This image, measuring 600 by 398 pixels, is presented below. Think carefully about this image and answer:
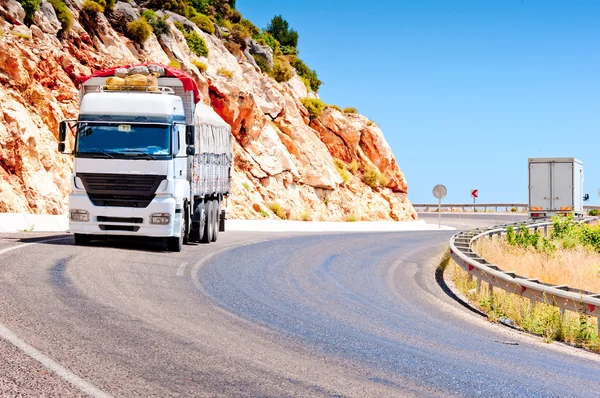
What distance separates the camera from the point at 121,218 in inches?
675

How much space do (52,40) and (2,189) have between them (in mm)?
10204

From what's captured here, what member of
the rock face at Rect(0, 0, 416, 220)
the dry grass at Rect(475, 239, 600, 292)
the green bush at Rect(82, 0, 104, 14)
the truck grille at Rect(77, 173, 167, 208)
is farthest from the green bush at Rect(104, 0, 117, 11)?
the dry grass at Rect(475, 239, 600, 292)

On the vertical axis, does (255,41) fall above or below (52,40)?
above

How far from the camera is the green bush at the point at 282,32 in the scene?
6919 centimetres

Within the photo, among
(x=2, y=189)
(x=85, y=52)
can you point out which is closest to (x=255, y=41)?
(x=85, y=52)

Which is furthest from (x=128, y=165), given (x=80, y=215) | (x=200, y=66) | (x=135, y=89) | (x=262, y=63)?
(x=262, y=63)

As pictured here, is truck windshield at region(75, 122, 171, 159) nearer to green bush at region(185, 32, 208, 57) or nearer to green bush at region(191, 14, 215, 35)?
green bush at region(185, 32, 208, 57)

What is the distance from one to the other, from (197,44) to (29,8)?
1350 cm

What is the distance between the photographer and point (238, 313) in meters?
10.2

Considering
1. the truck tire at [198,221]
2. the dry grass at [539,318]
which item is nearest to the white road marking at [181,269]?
the truck tire at [198,221]

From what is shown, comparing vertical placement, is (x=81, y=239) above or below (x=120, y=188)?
below

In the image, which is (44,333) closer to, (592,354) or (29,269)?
(29,269)

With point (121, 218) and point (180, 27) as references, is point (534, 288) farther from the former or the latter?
point (180, 27)

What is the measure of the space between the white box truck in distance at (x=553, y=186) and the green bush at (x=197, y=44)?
20071mm
